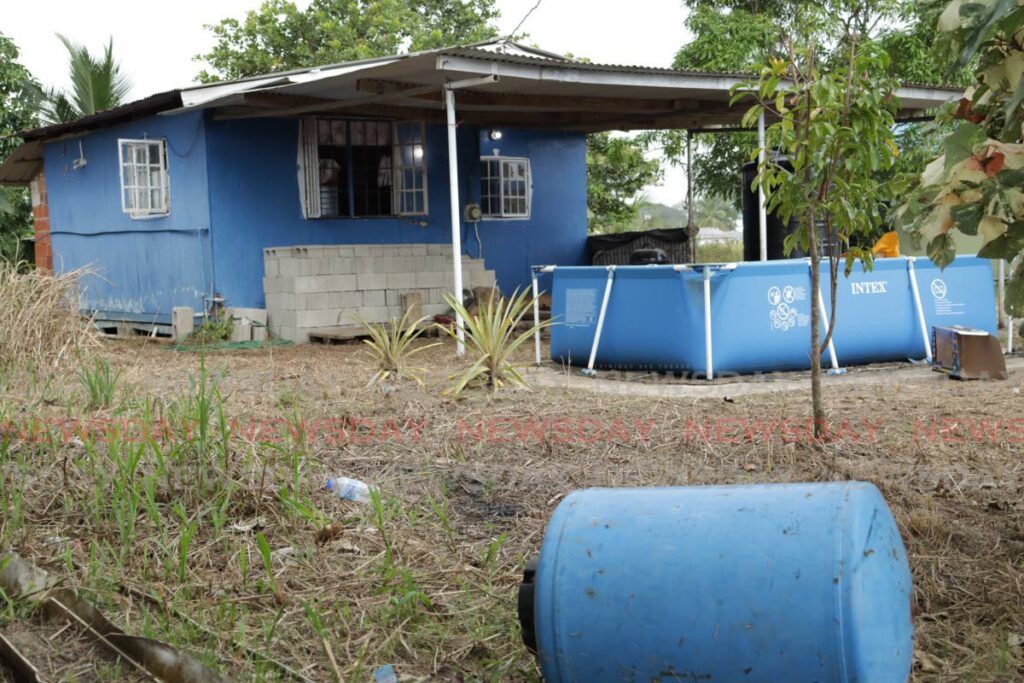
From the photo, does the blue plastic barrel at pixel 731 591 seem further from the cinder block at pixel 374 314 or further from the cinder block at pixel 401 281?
the cinder block at pixel 401 281

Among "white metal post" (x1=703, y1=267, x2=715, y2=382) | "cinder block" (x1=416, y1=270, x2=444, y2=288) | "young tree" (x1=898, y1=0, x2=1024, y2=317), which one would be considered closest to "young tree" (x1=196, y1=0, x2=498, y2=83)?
Result: "cinder block" (x1=416, y1=270, x2=444, y2=288)

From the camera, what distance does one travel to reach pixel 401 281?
43.2 ft

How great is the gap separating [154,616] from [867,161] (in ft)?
12.7

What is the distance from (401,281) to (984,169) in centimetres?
1028

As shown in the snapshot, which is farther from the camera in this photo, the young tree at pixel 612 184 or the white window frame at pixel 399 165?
the young tree at pixel 612 184

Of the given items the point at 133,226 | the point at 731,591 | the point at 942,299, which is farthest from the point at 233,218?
the point at 731,591

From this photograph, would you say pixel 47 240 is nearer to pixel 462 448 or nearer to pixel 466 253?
pixel 466 253

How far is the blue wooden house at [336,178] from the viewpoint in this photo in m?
11.9

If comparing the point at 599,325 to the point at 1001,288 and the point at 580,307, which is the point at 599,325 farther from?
the point at 1001,288

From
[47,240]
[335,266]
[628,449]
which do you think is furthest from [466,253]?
[628,449]

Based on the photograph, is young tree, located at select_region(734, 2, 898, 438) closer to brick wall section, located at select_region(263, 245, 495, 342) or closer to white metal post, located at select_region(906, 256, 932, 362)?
white metal post, located at select_region(906, 256, 932, 362)

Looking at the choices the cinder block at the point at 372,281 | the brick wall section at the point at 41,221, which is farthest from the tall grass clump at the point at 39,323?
the brick wall section at the point at 41,221

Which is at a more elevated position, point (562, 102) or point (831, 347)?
point (562, 102)

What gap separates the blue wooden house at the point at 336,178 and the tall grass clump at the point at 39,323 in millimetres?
3672
